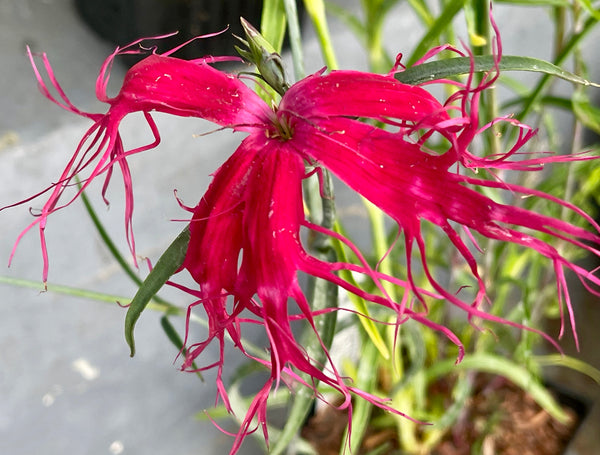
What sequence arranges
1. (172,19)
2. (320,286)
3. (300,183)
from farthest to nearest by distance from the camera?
(172,19) < (320,286) < (300,183)

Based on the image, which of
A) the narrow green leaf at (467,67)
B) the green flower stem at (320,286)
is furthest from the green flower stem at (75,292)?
the narrow green leaf at (467,67)

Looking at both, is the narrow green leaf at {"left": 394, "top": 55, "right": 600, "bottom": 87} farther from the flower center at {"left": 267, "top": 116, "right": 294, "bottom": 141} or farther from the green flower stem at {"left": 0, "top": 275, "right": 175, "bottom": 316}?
the green flower stem at {"left": 0, "top": 275, "right": 175, "bottom": 316}

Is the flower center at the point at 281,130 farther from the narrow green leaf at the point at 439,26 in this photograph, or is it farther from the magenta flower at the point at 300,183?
the narrow green leaf at the point at 439,26

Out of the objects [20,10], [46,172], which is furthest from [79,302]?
[20,10]

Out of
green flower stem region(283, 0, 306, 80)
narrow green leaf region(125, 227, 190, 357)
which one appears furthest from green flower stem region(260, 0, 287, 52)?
narrow green leaf region(125, 227, 190, 357)

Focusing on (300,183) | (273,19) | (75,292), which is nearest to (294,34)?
(273,19)

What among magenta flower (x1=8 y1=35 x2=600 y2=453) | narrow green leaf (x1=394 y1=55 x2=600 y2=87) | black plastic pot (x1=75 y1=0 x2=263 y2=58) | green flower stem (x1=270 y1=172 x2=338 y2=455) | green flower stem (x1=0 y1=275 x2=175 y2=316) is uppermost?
narrow green leaf (x1=394 y1=55 x2=600 y2=87)

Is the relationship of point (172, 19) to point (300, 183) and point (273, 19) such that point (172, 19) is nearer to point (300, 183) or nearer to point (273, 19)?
point (273, 19)

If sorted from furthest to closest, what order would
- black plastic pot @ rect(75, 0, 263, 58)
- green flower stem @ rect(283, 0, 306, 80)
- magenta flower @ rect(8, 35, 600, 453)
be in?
black plastic pot @ rect(75, 0, 263, 58) < green flower stem @ rect(283, 0, 306, 80) < magenta flower @ rect(8, 35, 600, 453)
